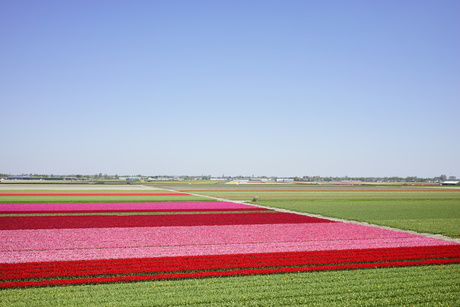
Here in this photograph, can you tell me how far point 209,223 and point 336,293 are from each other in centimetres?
1671

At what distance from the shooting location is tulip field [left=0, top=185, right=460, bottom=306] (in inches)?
443

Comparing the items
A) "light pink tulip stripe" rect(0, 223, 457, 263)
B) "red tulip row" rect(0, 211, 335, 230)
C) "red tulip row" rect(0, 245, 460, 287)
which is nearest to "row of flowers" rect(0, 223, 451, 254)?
"light pink tulip stripe" rect(0, 223, 457, 263)

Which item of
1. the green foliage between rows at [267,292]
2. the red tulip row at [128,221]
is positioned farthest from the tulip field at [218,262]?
the red tulip row at [128,221]

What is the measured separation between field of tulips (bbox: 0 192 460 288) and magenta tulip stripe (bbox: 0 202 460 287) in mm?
37

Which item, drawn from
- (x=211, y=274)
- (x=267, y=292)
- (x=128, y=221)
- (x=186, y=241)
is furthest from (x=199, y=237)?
(x=267, y=292)

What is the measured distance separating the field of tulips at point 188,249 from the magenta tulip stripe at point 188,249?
4 centimetres

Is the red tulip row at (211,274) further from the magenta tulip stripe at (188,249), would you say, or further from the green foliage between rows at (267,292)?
the green foliage between rows at (267,292)

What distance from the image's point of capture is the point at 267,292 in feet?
38.0

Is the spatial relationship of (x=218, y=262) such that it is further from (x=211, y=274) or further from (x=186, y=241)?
(x=186, y=241)

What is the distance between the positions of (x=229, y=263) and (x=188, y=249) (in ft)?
11.3

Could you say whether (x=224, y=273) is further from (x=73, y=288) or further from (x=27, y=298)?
(x=27, y=298)

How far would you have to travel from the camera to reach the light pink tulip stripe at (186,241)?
16.9 metres

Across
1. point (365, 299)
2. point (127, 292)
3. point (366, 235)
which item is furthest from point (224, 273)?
point (366, 235)

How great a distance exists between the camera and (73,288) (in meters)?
11.7
